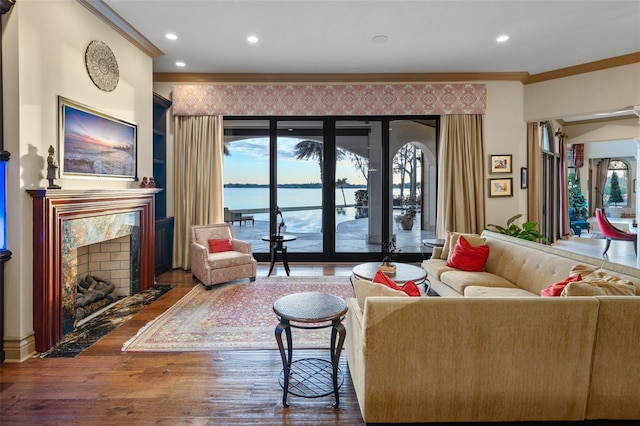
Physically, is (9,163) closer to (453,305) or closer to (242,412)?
(242,412)

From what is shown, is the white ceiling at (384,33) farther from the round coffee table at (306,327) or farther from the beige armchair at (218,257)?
the round coffee table at (306,327)

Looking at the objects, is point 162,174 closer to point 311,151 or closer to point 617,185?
point 311,151

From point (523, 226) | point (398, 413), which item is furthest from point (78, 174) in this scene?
point (523, 226)

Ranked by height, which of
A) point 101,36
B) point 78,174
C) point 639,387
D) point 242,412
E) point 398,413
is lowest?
point 242,412

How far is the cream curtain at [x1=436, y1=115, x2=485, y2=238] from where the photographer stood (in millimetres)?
5695

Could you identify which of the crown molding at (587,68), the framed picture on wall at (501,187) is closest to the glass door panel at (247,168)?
the framed picture on wall at (501,187)

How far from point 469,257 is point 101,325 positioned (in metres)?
3.96

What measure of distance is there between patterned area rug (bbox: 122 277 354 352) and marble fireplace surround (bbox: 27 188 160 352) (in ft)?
2.21

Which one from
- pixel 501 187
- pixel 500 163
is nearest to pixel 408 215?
pixel 501 187

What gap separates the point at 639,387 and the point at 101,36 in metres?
5.39

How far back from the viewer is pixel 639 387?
1845 millimetres

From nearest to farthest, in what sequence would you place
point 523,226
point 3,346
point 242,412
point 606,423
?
point 606,423 → point 242,412 → point 3,346 → point 523,226

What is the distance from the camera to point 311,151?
6156 millimetres

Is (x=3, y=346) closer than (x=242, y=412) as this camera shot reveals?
No
